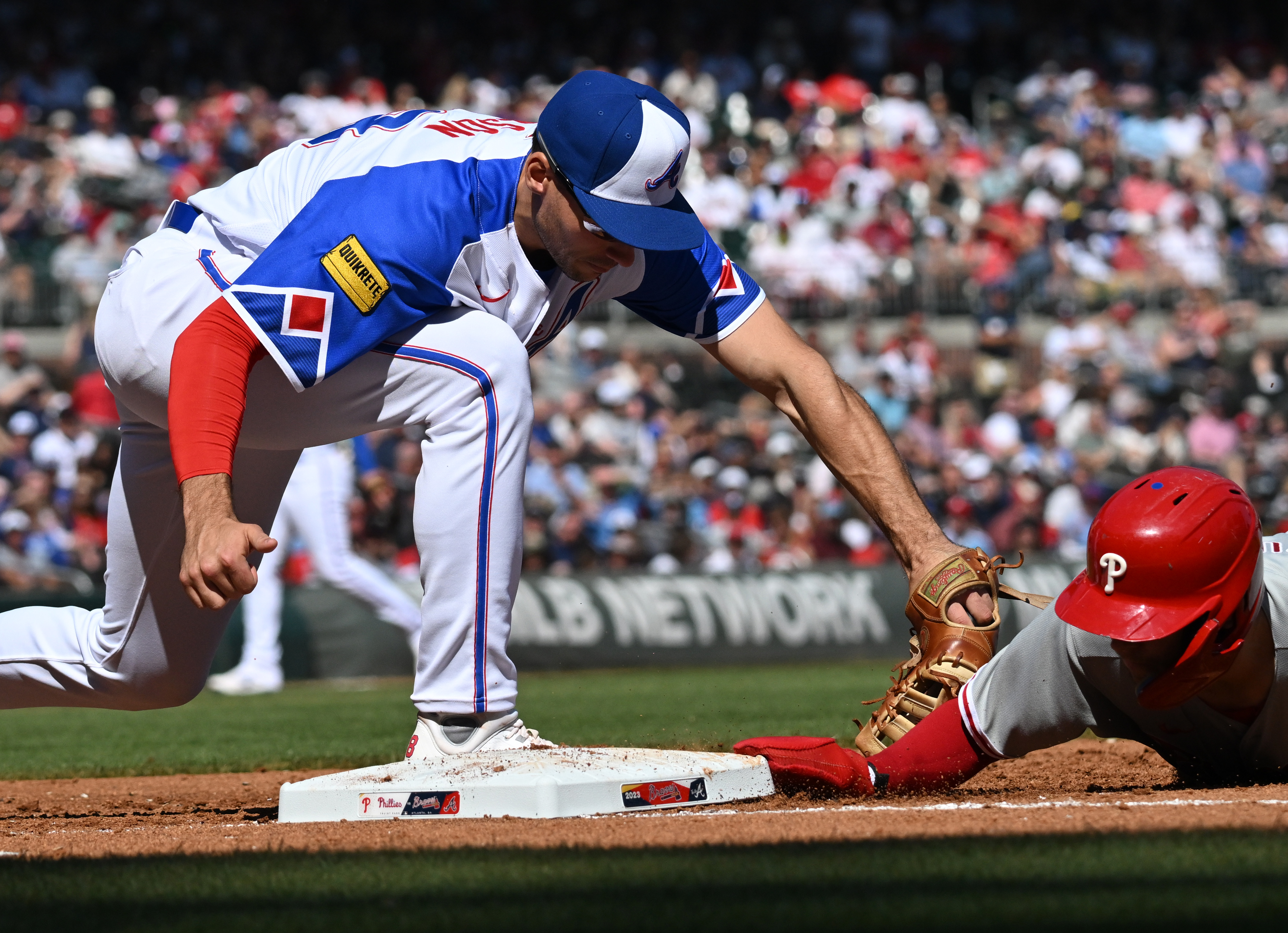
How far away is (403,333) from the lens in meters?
3.76

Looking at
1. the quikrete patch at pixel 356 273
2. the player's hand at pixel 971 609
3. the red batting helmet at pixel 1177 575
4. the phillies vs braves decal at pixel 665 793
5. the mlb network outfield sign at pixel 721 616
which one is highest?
the quikrete patch at pixel 356 273

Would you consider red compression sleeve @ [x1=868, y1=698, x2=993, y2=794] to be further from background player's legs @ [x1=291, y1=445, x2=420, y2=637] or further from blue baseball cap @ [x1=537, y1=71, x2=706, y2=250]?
background player's legs @ [x1=291, y1=445, x2=420, y2=637]

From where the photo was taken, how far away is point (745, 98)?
1891 cm

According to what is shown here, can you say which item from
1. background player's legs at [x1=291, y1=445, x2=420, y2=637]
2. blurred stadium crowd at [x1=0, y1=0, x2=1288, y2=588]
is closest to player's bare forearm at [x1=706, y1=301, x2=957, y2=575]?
background player's legs at [x1=291, y1=445, x2=420, y2=637]

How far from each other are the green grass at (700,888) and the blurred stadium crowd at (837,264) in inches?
367

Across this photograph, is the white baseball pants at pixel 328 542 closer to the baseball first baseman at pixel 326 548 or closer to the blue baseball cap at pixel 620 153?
the baseball first baseman at pixel 326 548

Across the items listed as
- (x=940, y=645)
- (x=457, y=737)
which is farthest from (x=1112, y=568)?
(x=457, y=737)

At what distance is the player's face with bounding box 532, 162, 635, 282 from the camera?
3.72 m

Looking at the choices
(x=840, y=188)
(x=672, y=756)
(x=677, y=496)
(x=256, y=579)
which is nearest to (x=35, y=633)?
(x=256, y=579)

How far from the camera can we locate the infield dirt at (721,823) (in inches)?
127

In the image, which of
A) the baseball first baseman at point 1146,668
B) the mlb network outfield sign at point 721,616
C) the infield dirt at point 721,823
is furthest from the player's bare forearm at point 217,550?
the mlb network outfield sign at point 721,616

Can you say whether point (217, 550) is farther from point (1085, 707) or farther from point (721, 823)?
point (1085, 707)

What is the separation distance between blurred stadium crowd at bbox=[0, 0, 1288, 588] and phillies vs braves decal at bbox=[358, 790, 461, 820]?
27.9ft

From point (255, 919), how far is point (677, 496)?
1164 cm
